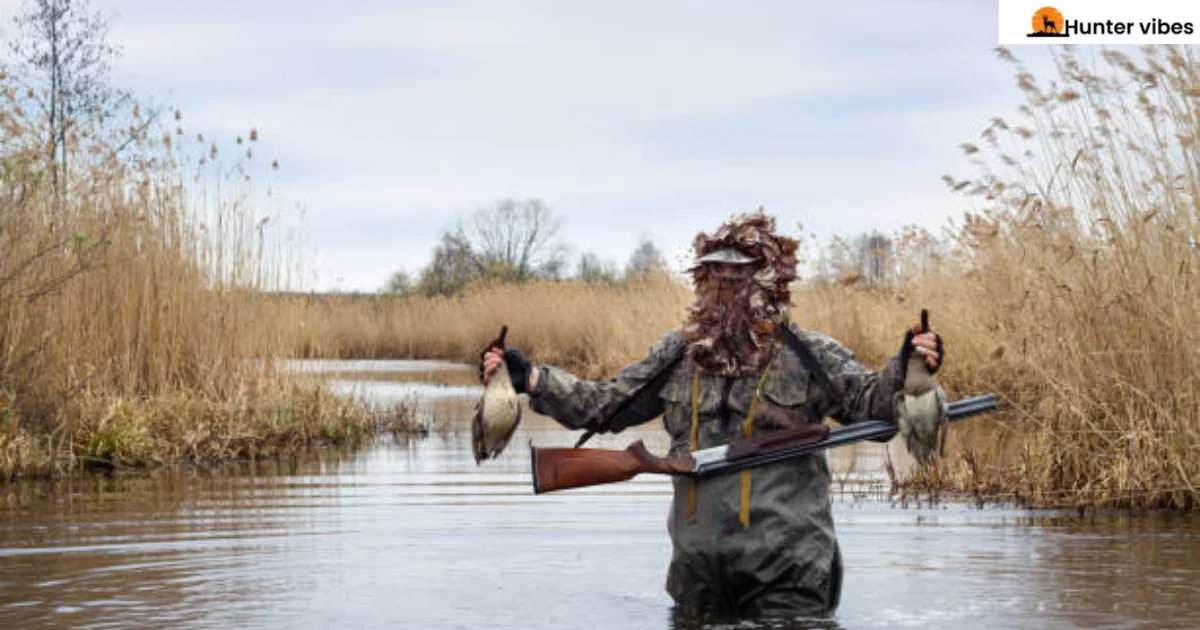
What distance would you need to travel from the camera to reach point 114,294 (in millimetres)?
14281

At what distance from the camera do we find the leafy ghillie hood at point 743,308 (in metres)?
6.20

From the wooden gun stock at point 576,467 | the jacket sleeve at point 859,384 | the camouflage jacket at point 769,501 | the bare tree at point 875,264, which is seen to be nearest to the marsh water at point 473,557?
the camouflage jacket at point 769,501

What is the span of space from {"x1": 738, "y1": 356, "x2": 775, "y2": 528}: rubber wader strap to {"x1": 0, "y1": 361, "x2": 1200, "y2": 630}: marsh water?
0.75 m

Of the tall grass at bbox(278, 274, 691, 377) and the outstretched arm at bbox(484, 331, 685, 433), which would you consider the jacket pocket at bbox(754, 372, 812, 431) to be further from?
the tall grass at bbox(278, 274, 691, 377)

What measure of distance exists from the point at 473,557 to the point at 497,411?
2895mm

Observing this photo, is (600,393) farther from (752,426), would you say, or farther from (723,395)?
(752,426)

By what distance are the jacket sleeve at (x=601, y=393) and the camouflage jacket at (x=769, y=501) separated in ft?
0.06

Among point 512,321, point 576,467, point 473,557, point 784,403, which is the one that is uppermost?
point 512,321

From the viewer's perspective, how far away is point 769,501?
6.14m

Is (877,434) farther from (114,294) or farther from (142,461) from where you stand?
(114,294)

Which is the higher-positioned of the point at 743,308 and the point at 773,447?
the point at 743,308

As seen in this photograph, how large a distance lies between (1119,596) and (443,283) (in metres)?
A: 46.7

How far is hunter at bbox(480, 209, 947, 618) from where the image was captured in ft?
20.2

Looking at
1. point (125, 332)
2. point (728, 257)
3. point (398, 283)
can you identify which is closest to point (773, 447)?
point (728, 257)
